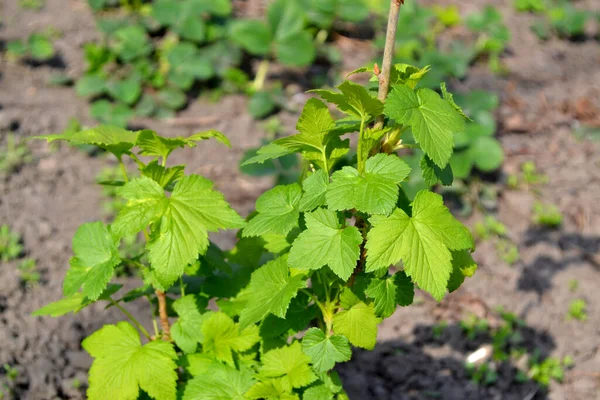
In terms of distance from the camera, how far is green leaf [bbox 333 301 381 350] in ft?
6.28

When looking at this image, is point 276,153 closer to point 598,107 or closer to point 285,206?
point 285,206

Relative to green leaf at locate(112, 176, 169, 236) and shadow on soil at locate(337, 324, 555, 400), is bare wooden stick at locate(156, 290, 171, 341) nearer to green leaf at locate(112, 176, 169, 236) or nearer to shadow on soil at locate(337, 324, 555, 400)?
green leaf at locate(112, 176, 169, 236)

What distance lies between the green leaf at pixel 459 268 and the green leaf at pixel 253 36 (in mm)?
3018

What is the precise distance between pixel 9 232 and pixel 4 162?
1.92ft

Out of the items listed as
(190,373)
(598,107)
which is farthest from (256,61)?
(190,373)

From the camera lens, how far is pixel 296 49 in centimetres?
467

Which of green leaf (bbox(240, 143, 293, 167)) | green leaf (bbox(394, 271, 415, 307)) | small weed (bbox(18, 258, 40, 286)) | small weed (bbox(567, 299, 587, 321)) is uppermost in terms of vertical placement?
green leaf (bbox(240, 143, 293, 167))

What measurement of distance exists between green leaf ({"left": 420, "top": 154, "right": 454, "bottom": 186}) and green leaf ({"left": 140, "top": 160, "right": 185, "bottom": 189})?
680mm

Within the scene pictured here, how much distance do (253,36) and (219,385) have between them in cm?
314

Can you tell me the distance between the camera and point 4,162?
3883mm

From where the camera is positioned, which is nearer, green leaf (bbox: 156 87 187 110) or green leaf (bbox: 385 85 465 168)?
green leaf (bbox: 385 85 465 168)

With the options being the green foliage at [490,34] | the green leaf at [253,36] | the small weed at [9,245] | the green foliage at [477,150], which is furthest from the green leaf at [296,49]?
the small weed at [9,245]

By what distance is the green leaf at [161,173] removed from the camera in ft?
6.24

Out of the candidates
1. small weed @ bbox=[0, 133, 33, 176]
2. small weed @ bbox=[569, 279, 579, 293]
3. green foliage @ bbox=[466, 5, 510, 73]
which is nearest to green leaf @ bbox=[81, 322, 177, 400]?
small weed @ bbox=[0, 133, 33, 176]
